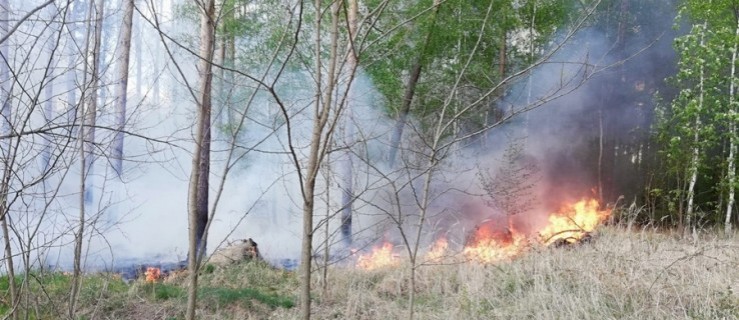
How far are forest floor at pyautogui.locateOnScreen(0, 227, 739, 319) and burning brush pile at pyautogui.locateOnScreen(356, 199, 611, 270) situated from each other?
21.4 inches

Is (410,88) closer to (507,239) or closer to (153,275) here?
(507,239)

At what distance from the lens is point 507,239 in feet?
37.0

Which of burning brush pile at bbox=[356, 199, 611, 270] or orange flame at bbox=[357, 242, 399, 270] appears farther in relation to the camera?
orange flame at bbox=[357, 242, 399, 270]

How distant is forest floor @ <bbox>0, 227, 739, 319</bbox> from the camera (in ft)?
16.0

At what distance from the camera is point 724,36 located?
32.4ft

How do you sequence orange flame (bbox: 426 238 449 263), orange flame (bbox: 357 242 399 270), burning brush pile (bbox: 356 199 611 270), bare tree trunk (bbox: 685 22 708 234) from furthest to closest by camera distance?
bare tree trunk (bbox: 685 22 708 234)
orange flame (bbox: 426 238 449 263)
orange flame (bbox: 357 242 399 270)
burning brush pile (bbox: 356 199 611 270)

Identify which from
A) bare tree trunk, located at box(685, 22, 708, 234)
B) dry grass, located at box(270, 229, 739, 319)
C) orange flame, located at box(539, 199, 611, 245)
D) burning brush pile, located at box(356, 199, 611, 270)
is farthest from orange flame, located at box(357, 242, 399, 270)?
bare tree trunk, located at box(685, 22, 708, 234)

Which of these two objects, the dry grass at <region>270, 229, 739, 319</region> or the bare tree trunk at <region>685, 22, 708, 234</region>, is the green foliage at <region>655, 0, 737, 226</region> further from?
the dry grass at <region>270, 229, 739, 319</region>

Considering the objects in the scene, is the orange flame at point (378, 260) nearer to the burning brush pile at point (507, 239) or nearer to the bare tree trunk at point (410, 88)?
the burning brush pile at point (507, 239)

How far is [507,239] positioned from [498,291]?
17.4 ft

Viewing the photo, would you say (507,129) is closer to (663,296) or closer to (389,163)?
(389,163)

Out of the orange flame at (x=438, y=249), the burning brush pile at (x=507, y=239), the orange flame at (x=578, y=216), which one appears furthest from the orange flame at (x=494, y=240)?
the orange flame at (x=578, y=216)

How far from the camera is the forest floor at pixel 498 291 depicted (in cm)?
487

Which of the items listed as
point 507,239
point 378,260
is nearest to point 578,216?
point 507,239
